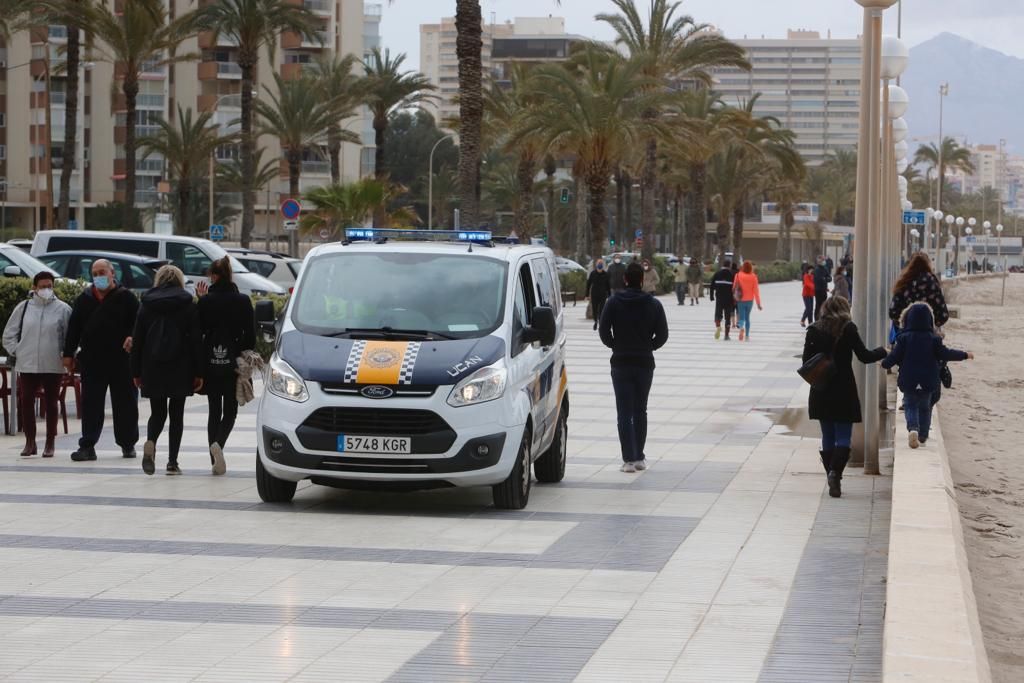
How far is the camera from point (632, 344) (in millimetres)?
12336

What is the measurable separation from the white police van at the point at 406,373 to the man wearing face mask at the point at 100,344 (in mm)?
1813

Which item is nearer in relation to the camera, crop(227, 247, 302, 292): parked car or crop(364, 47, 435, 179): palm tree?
crop(227, 247, 302, 292): parked car

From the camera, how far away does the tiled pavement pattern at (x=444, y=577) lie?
20.8 feet

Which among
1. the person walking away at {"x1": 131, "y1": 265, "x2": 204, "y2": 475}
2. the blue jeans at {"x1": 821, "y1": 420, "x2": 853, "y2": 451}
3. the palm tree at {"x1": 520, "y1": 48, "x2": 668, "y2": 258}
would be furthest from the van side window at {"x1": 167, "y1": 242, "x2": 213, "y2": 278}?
the palm tree at {"x1": 520, "y1": 48, "x2": 668, "y2": 258}

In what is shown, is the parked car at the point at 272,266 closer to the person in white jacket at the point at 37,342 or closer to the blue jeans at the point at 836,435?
the person in white jacket at the point at 37,342

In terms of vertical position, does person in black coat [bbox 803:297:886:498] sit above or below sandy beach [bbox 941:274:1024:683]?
Answer: above

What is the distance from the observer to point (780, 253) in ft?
344

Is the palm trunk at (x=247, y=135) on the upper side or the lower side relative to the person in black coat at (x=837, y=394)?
upper

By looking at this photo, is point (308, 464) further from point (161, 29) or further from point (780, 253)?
point (780, 253)

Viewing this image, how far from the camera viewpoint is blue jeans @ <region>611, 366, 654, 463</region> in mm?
12383

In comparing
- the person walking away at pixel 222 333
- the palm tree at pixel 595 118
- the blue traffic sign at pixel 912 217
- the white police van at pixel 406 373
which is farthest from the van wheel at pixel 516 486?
the blue traffic sign at pixel 912 217

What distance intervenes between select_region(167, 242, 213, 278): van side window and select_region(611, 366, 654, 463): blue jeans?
52.9 feet

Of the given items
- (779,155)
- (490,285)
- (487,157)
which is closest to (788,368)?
(490,285)

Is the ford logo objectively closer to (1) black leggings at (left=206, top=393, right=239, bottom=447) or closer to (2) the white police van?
(2) the white police van
